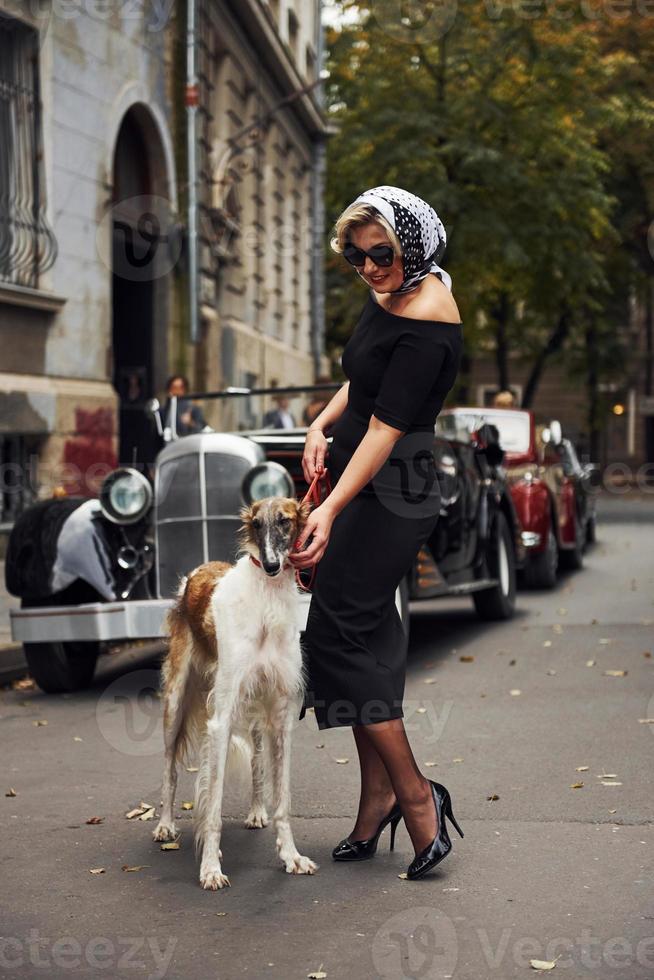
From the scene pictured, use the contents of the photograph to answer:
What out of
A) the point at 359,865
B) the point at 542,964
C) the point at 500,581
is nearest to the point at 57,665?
the point at 359,865

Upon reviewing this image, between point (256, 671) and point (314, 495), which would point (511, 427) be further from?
point (256, 671)

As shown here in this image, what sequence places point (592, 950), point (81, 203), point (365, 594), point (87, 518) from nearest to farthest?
1. point (592, 950)
2. point (365, 594)
3. point (87, 518)
4. point (81, 203)

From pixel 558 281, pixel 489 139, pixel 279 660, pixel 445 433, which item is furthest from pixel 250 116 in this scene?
pixel 279 660

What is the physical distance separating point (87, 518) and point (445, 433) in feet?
10.8

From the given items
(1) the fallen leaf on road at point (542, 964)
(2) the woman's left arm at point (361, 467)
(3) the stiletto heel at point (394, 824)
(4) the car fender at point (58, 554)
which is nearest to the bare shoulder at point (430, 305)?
(2) the woman's left arm at point (361, 467)

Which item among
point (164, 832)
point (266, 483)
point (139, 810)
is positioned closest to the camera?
point (164, 832)

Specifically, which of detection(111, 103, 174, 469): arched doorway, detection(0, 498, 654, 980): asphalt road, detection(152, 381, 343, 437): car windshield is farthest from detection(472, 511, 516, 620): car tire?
detection(111, 103, 174, 469): arched doorway

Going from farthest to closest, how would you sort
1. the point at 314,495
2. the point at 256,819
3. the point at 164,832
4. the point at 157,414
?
the point at 157,414 < the point at 256,819 < the point at 164,832 < the point at 314,495

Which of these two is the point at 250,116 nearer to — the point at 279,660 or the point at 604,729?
the point at 604,729

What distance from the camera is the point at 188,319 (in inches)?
875

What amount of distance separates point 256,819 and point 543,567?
30.9 feet

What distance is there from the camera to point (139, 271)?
830 inches

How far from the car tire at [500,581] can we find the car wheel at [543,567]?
226cm

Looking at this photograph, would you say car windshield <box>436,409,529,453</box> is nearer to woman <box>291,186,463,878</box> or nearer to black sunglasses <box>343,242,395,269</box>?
woman <box>291,186,463,878</box>
